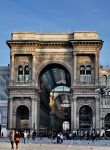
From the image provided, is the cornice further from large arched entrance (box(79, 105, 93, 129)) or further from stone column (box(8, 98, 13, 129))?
stone column (box(8, 98, 13, 129))

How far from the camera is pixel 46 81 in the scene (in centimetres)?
12138

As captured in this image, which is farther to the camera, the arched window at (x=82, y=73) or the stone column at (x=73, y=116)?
A: the arched window at (x=82, y=73)

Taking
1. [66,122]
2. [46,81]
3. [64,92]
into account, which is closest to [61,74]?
[46,81]

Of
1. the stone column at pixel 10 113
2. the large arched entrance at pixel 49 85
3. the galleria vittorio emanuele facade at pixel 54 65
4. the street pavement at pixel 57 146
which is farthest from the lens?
the large arched entrance at pixel 49 85

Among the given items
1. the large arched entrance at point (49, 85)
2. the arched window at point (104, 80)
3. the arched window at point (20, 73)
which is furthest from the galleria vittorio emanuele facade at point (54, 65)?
the arched window at point (104, 80)

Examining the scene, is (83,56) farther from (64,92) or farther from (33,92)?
(64,92)

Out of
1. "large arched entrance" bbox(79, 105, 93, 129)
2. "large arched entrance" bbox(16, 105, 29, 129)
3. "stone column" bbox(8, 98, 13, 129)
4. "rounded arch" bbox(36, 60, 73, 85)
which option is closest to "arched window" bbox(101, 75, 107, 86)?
"large arched entrance" bbox(79, 105, 93, 129)

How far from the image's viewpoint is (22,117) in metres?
90.4

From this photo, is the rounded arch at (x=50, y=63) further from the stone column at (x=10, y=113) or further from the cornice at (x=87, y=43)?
the stone column at (x=10, y=113)

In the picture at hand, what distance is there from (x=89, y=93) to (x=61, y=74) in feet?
119

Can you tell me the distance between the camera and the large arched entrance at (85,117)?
8738cm

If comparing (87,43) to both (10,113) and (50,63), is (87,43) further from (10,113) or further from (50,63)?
(10,113)

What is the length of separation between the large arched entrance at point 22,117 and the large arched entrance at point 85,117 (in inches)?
423

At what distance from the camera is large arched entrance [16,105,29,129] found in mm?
87500
